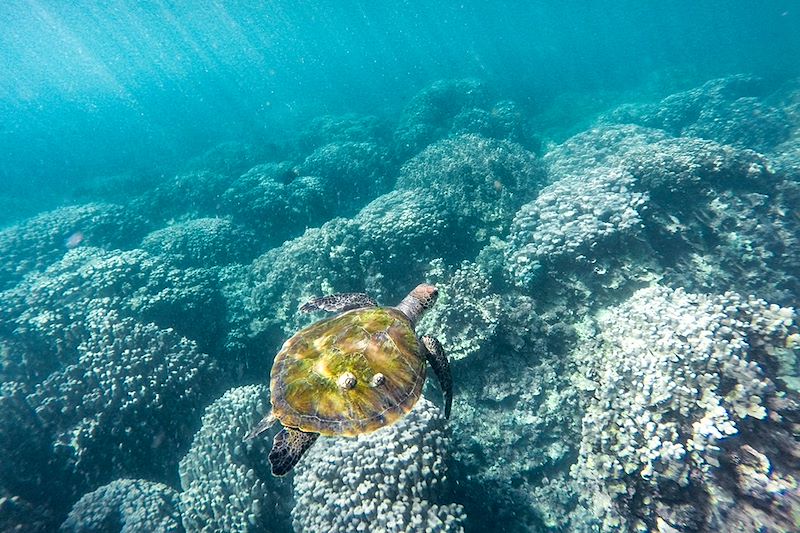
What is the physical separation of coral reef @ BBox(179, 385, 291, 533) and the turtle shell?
8.71 ft

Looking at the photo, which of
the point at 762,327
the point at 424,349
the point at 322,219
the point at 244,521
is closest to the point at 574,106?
the point at 322,219

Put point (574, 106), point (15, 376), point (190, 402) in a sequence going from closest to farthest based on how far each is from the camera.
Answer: point (190, 402) < point (15, 376) < point (574, 106)

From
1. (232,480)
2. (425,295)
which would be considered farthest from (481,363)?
(232,480)

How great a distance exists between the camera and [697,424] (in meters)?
4.12

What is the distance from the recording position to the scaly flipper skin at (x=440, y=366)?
4102 millimetres

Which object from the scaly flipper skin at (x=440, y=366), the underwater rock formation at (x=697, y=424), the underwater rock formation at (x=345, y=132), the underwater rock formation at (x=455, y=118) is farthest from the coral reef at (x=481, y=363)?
the underwater rock formation at (x=345, y=132)

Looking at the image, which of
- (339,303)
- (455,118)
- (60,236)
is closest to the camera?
(339,303)

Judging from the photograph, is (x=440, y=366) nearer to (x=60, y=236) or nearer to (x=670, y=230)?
(x=670, y=230)

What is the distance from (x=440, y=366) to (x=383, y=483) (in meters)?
1.74

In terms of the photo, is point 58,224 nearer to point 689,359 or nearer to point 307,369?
point 307,369

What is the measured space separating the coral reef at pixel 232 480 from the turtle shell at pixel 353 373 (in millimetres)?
2654

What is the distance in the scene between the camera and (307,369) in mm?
3895

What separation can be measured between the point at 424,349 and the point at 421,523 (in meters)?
2.00

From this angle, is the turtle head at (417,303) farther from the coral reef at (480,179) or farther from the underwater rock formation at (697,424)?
the coral reef at (480,179)
